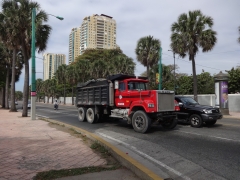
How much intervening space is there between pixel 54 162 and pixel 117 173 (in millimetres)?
1580

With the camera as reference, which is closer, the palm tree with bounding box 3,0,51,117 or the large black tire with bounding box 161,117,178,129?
the large black tire with bounding box 161,117,178,129

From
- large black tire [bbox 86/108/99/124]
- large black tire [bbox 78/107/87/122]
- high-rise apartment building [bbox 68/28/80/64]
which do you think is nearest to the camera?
large black tire [bbox 86/108/99/124]

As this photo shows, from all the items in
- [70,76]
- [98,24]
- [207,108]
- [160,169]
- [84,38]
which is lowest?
[160,169]

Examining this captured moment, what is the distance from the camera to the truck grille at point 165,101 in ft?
31.9

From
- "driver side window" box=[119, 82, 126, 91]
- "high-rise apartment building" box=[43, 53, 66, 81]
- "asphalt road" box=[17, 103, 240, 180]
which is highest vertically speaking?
"high-rise apartment building" box=[43, 53, 66, 81]

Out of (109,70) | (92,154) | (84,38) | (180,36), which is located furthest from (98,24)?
(92,154)

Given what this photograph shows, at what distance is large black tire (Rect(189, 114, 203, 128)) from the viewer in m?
11.2

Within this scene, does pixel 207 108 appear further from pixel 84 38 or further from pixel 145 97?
pixel 84 38

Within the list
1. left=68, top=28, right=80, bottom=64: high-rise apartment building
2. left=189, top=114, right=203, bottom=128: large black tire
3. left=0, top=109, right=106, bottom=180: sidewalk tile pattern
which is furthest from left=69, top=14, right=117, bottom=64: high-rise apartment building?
left=0, top=109, right=106, bottom=180: sidewalk tile pattern

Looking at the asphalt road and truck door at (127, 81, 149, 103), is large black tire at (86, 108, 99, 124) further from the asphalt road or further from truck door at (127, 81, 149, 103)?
the asphalt road

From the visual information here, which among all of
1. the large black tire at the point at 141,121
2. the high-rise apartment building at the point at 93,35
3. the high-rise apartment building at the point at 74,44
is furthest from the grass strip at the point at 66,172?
the high-rise apartment building at the point at 74,44

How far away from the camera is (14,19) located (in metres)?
17.4

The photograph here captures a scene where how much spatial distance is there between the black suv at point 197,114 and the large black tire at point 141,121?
9.80 feet

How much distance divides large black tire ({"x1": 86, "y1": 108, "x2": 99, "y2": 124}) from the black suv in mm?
4726
